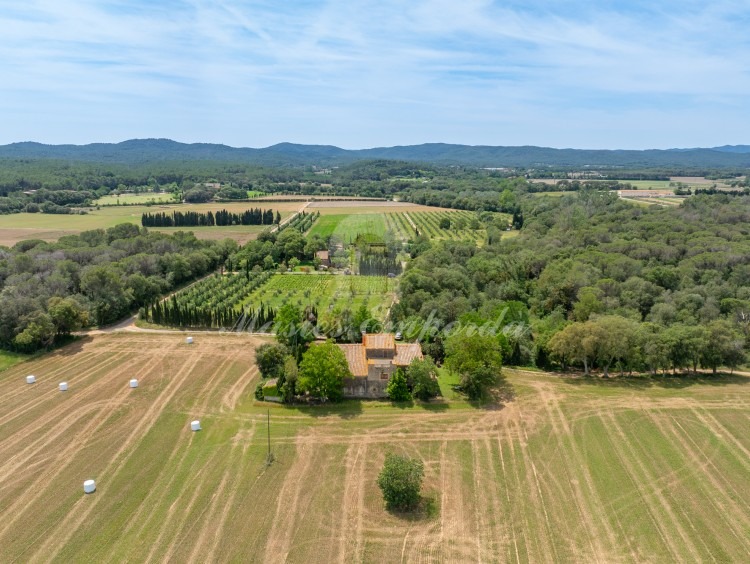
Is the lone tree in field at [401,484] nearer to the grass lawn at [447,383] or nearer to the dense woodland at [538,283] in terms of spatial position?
the grass lawn at [447,383]

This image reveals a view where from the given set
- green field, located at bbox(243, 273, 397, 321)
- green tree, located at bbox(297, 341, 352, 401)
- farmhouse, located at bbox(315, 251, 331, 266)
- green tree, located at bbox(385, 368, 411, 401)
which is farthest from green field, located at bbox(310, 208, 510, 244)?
Result: green tree, located at bbox(297, 341, 352, 401)

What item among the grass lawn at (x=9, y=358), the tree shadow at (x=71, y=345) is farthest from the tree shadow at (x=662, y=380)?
the grass lawn at (x=9, y=358)

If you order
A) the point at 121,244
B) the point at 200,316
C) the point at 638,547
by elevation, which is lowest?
the point at 638,547

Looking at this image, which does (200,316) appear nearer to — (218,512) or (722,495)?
(218,512)

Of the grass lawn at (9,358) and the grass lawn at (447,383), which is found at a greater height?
the grass lawn at (9,358)

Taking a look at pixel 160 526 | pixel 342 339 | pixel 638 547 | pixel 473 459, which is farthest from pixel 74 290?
pixel 638 547

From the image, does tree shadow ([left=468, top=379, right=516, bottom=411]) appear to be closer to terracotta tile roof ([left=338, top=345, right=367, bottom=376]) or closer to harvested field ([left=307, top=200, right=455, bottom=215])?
terracotta tile roof ([left=338, top=345, right=367, bottom=376])

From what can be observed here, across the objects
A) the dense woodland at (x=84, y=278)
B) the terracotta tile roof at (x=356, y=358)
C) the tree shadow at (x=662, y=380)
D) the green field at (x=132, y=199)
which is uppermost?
the green field at (x=132, y=199)
